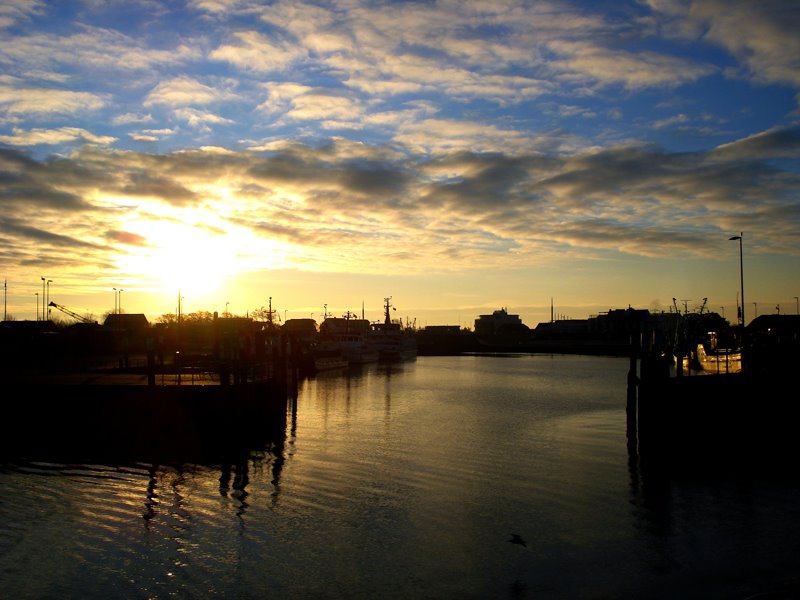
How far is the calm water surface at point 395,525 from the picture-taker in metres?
14.8

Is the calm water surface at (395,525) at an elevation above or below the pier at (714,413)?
below

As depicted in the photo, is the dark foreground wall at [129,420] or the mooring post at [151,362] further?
→ the mooring post at [151,362]

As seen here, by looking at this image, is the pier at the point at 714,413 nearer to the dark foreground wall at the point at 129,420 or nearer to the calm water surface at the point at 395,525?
the calm water surface at the point at 395,525

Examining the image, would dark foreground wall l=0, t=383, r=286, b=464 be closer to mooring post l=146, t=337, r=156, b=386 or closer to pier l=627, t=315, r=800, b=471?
mooring post l=146, t=337, r=156, b=386

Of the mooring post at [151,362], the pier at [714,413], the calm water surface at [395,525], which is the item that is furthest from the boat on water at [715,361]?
the mooring post at [151,362]

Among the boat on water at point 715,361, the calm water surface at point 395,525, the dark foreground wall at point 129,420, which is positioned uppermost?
the boat on water at point 715,361

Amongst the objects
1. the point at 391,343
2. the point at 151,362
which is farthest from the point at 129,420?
the point at 391,343

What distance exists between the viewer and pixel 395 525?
18.7m

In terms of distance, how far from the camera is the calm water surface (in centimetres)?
1476

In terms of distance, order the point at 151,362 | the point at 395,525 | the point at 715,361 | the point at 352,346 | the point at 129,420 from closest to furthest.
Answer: the point at 395,525
the point at 129,420
the point at 151,362
the point at 715,361
the point at 352,346

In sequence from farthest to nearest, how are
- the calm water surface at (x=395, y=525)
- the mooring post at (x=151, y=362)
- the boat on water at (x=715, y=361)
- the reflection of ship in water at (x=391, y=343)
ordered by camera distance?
1. the reflection of ship in water at (x=391, y=343)
2. the boat on water at (x=715, y=361)
3. the mooring post at (x=151, y=362)
4. the calm water surface at (x=395, y=525)

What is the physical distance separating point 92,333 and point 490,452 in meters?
66.0

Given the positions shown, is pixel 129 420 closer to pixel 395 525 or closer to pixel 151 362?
pixel 151 362

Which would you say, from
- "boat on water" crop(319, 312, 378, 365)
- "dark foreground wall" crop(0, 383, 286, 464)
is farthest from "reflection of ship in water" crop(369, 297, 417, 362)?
"dark foreground wall" crop(0, 383, 286, 464)
